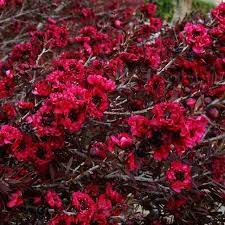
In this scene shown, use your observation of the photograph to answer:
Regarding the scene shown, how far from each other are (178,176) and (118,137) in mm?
323

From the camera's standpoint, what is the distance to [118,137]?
2.39m

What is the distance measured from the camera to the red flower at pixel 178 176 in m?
2.39

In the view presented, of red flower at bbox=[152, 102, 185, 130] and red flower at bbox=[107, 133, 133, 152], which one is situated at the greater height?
red flower at bbox=[152, 102, 185, 130]

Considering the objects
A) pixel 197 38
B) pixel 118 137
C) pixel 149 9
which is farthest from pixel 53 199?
pixel 149 9

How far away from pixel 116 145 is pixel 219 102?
67 cm

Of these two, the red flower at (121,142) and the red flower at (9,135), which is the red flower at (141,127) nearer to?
the red flower at (121,142)

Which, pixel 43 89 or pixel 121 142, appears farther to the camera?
pixel 43 89

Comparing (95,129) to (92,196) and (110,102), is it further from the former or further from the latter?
(92,196)

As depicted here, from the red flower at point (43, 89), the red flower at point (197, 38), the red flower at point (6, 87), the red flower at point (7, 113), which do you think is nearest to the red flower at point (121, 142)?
the red flower at point (43, 89)

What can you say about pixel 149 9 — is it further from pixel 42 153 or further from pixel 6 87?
pixel 42 153

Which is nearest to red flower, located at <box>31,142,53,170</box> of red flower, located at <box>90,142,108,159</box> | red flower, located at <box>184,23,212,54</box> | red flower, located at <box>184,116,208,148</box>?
red flower, located at <box>90,142,108,159</box>

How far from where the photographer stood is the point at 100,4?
21.3ft

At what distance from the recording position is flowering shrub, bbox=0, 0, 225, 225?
2232 mm

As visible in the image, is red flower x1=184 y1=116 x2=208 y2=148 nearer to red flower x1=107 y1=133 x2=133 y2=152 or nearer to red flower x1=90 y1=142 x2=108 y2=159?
red flower x1=107 y1=133 x2=133 y2=152
